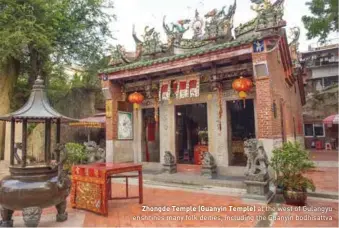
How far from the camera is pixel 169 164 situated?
9141mm

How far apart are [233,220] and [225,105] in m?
4.66

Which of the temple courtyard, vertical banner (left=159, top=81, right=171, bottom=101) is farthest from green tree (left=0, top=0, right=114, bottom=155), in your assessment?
the temple courtyard

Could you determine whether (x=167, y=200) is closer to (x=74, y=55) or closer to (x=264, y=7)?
(x=264, y=7)

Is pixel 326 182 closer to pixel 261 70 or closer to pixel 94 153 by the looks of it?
pixel 261 70

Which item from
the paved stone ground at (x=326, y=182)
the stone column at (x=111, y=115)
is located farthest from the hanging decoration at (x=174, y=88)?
the paved stone ground at (x=326, y=182)

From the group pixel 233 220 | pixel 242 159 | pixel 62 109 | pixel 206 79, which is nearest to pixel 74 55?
pixel 62 109

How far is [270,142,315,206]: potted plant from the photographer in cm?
572

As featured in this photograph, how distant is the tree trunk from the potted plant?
13.3m

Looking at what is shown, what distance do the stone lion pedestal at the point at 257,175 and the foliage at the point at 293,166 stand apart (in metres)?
0.28

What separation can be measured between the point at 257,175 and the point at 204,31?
5342mm

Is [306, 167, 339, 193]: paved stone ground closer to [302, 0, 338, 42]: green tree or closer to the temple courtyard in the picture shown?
the temple courtyard

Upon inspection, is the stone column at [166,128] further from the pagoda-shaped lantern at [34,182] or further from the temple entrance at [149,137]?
the pagoda-shaped lantern at [34,182]

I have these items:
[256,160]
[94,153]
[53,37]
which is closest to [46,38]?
[53,37]

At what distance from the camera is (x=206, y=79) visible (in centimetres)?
891
